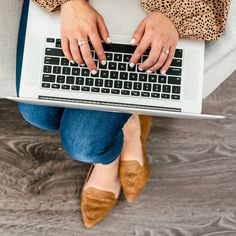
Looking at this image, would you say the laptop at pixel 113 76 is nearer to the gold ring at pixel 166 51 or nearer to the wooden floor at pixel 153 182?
the gold ring at pixel 166 51

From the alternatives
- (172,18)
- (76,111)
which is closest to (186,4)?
(172,18)

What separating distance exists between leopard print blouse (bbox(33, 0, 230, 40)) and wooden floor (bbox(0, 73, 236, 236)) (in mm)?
546

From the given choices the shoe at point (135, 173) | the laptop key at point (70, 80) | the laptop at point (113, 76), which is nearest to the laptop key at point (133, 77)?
the laptop at point (113, 76)

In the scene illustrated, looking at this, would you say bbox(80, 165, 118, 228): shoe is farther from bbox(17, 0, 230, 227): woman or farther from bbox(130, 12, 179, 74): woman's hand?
bbox(130, 12, 179, 74): woman's hand

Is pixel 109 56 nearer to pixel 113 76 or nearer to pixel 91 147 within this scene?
pixel 113 76

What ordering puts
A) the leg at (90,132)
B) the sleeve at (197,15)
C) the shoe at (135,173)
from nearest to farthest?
1. the sleeve at (197,15)
2. the leg at (90,132)
3. the shoe at (135,173)

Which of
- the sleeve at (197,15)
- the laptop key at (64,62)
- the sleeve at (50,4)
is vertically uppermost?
the sleeve at (50,4)

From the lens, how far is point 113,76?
80 cm

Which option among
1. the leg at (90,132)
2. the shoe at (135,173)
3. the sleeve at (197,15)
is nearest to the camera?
the sleeve at (197,15)

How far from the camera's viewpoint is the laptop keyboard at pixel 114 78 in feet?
2.63

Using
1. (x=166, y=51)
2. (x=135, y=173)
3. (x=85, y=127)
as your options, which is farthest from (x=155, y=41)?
(x=135, y=173)

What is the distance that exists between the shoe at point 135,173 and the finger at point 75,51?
465 mm

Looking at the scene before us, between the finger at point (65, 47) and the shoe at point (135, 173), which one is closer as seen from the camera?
the finger at point (65, 47)

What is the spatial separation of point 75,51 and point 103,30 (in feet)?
0.20
